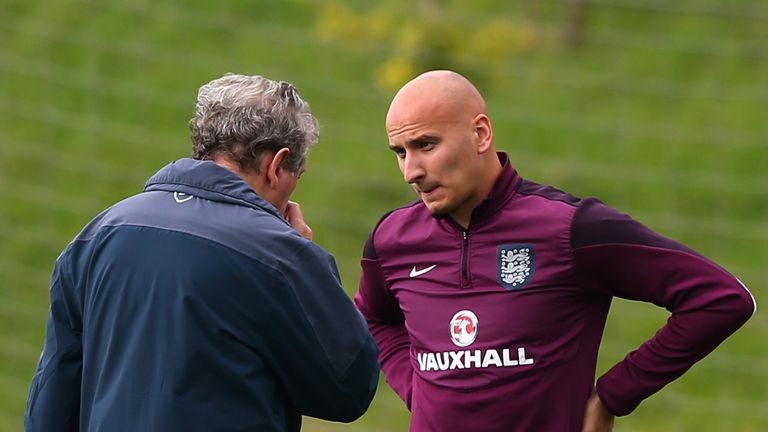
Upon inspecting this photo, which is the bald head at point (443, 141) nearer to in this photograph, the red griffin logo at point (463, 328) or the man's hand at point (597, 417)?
the red griffin logo at point (463, 328)

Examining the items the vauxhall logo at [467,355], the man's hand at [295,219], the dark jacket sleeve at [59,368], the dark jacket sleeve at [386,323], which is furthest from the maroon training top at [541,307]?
the dark jacket sleeve at [59,368]

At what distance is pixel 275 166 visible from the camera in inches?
119

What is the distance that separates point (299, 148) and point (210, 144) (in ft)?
0.65

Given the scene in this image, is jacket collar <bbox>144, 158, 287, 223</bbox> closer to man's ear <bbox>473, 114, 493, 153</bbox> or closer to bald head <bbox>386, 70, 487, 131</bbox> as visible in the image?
bald head <bbox>386, 70, 487, 131</bbox>

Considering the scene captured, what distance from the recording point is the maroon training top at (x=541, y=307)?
318cm

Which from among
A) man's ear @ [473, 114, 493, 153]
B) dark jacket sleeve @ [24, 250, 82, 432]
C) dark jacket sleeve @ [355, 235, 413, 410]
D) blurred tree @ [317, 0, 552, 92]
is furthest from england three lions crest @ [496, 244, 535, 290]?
blurred tree @ [317, 0, 552, 92]

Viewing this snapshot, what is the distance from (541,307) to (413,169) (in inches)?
18.1

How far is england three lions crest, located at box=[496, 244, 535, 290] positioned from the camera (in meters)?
3.32

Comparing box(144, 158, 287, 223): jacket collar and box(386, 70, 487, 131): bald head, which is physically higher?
box(386, 70, 487, 131): bald head

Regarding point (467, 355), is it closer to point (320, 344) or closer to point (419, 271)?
point (419, 271)

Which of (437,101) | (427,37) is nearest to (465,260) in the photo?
(437,101)

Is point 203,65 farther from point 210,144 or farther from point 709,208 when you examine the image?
point 210,144

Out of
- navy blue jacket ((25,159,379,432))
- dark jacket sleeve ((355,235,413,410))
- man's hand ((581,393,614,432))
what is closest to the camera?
navy blue jacket ((25,159,379,432))

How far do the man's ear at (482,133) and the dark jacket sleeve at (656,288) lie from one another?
11.7 inches
